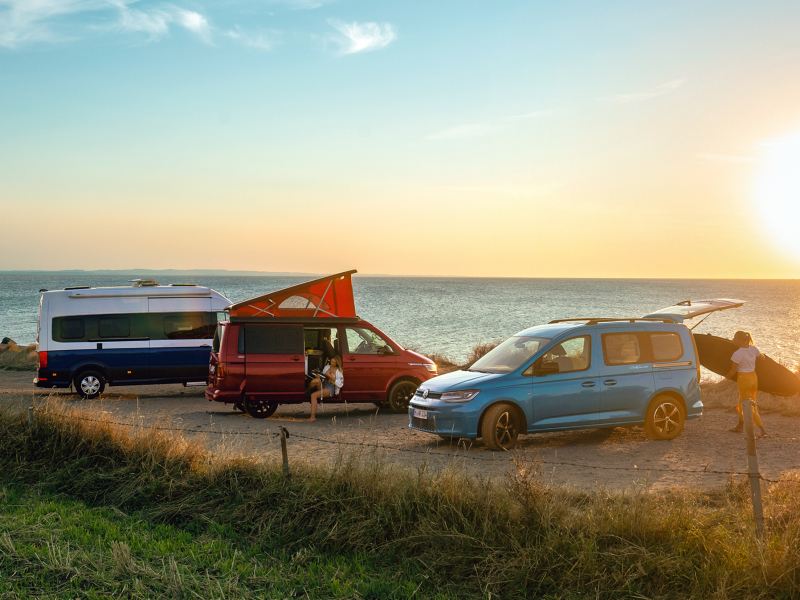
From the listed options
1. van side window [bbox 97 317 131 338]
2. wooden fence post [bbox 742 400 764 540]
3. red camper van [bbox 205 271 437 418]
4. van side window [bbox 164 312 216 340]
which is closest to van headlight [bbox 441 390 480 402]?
red camper van [bbox 205 271 437 418]

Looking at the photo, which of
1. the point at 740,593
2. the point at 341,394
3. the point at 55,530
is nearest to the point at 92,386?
the point at 341,394

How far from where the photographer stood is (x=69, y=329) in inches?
781

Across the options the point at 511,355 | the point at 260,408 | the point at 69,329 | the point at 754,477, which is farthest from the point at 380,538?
the point at 69,329

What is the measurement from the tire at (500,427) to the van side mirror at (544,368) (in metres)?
0.68

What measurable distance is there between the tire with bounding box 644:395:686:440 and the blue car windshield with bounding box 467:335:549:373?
2100 millimetres

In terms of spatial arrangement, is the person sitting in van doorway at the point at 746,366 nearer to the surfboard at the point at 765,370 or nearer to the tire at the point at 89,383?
the surfboard at the point at 765,370

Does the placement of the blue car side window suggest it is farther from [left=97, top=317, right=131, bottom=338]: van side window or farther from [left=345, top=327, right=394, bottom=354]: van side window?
[left=97, top=317, right=131, bottom=338]: van side window

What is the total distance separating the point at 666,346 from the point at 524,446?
2.91m

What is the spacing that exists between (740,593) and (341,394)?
11.2 metres

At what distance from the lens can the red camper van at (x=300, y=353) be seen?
1612cm

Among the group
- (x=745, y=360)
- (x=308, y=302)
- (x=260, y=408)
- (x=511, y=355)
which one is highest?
(x=308, y=302)

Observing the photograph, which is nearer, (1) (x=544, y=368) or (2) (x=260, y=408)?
(1) (x=544, y=368)

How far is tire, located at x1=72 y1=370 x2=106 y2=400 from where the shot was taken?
64.7ft

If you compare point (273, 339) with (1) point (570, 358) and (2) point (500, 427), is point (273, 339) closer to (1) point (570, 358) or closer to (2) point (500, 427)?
(2) point (500, 427)
